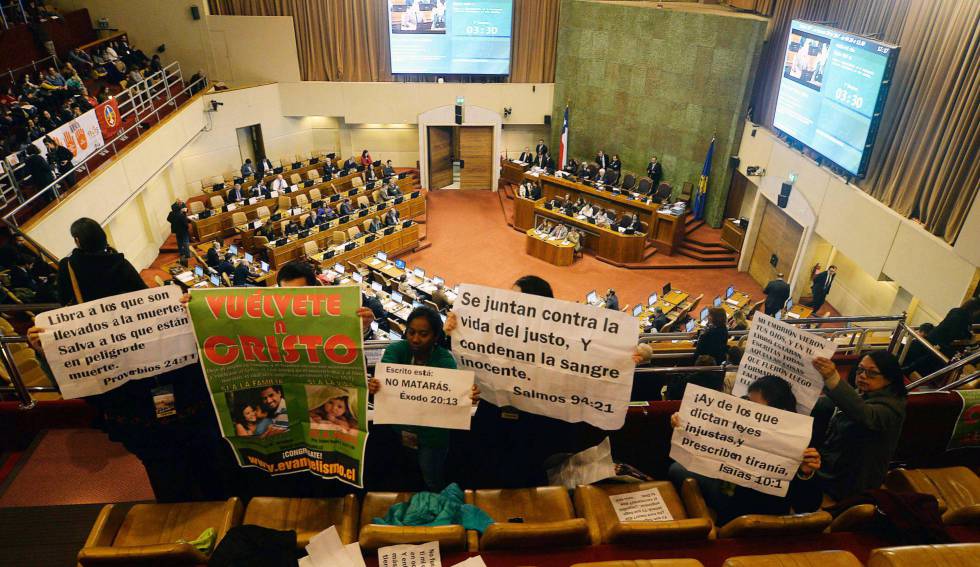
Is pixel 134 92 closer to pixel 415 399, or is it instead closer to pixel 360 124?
pixel 360 124

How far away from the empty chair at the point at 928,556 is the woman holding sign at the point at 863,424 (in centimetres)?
85

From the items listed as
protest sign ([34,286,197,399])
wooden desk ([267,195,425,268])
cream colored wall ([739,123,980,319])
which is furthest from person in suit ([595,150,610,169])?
protest sign ([34,286,197,399])

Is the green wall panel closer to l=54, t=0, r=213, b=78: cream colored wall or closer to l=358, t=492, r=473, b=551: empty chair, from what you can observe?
l=54, t=0, r=213, b=78: cream colored wall

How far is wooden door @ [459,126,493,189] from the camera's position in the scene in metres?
18.6

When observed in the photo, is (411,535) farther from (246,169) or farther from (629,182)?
(246,169)

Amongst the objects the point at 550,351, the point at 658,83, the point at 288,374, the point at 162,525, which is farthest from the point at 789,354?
the point at 658,83

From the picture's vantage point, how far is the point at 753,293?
528 inches

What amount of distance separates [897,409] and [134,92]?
16149 mm

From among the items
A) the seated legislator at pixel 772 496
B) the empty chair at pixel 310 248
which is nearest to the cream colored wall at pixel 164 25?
the empty chair at pixel 310 248

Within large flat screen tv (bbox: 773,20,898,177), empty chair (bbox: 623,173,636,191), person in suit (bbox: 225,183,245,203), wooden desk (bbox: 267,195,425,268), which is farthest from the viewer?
empty chair (bbox: 623,173,636,191)

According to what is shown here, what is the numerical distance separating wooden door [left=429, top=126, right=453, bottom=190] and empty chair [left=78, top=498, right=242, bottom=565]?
15659mm

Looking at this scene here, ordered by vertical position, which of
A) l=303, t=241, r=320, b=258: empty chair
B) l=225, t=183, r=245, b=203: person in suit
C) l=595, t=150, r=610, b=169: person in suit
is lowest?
l=303, t=241, r=320, b=258: empty chair

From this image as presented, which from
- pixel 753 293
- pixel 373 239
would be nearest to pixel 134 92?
pixel 373 239

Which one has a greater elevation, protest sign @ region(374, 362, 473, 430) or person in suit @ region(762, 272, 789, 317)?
protest sign @ region(374, 362, 473, 430)
